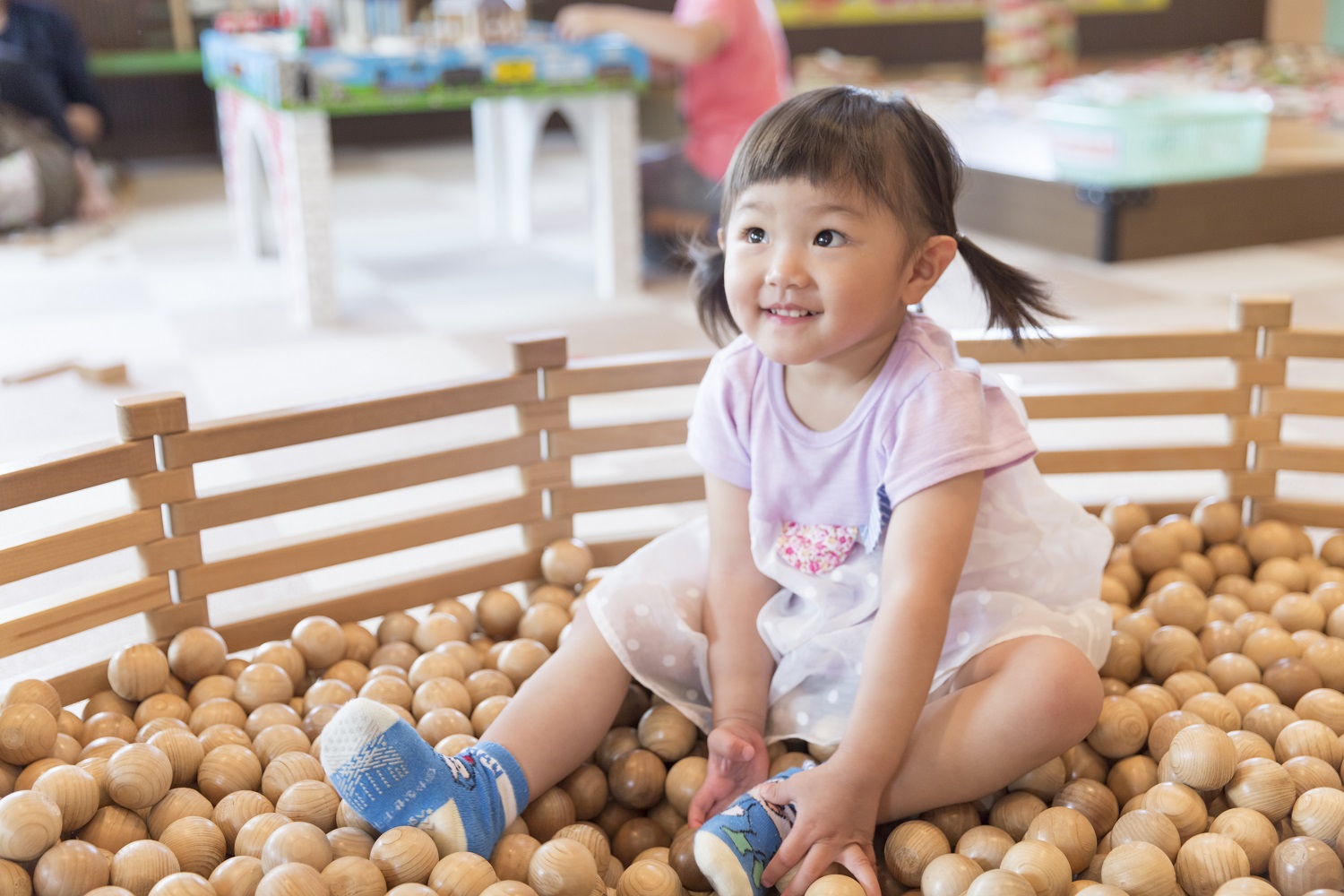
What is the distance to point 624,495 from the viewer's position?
4.50ft

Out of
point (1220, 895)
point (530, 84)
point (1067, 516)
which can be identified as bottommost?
point (1220, 895)

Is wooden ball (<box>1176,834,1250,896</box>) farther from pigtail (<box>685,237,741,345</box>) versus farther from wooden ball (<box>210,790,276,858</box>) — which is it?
wooden ball (<box>210,790,276,858</box>)

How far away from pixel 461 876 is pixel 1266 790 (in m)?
0.58

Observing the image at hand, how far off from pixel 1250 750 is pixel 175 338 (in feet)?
6.83

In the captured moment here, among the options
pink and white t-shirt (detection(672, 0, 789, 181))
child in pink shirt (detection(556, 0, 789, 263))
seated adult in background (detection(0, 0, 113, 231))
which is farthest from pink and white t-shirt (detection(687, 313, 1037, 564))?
seated adult in background (detection(0, 0, 113, 231))

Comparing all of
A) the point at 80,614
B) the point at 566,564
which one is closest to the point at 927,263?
the point at 566,564

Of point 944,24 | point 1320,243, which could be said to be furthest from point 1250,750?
point 944,24

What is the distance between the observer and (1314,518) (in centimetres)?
143

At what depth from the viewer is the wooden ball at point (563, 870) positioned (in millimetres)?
876

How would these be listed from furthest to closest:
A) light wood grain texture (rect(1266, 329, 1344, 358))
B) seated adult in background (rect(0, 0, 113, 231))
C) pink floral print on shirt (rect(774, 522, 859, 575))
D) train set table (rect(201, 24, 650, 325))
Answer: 1. seated adult in background (rect(0, 0, 113, 231))
2. train set table (rect(201, 24, 650, 325))
3. light wood grain texture (rect(1266, 329, 1344, 358))
4. pink floral print on shirt (rect(774, 522, 859, 575))

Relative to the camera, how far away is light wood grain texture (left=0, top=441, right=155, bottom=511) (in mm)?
1034

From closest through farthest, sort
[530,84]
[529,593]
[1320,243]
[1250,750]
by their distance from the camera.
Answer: [1250,750]
[529,593]
[530,84]
[1320,243]

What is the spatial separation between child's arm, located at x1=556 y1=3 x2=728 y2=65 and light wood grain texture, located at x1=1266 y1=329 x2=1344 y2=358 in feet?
4.86

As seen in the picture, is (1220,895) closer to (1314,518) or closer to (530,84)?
(1314,518)
